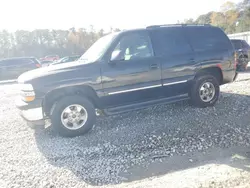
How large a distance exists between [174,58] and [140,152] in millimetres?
2326

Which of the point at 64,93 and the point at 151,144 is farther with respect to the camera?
the point at 64,93

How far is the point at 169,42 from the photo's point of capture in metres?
4.91

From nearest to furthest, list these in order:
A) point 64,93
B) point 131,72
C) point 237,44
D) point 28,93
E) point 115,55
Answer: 1. point 28,93
2. point 64,93
3. point 115,55
4. point 131,72
5. point 237,44

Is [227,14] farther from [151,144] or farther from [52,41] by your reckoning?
[151,144]

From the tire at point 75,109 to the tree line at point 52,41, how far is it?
1624 inches

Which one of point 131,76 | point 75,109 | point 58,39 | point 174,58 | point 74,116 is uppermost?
point 58,39

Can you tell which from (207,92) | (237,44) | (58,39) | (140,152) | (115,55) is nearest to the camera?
(140,152)

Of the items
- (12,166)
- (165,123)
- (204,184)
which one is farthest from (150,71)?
(12,166)

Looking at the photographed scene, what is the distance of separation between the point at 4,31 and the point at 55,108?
44632 mm

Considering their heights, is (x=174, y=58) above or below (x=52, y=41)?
below

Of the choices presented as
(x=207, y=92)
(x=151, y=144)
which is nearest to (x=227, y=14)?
(x=207, y=92)

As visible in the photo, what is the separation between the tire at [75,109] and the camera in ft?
13.2

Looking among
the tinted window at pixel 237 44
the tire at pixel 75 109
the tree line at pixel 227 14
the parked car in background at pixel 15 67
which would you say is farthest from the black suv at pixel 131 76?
the tree line at pixel 227 14

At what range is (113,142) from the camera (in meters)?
3.91
